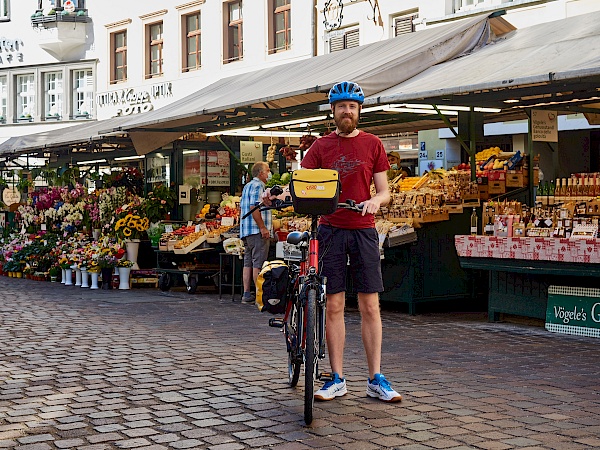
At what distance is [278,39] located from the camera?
90.7ft

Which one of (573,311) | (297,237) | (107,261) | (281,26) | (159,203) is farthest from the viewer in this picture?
(281,26)

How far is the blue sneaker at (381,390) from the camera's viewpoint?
6.68m

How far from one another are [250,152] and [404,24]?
803 cm

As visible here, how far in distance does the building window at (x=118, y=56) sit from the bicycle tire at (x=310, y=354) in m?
28.5

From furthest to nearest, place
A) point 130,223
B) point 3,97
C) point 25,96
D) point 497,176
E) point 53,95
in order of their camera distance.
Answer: point 3,97 → point 25,96 → point 53,95 → point 130,223 → point 497,176

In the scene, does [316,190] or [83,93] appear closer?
[316,190]

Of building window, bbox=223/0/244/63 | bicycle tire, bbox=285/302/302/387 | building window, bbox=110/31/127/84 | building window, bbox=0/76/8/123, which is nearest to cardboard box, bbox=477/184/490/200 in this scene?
bicycle tire, bbox=285/302/302/387

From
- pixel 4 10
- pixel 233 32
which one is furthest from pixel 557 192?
pixel 4 10

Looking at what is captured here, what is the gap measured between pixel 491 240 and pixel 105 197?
9.10 meters

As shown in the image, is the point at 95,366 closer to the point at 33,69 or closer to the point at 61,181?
the point at 61,181

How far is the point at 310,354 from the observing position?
6121 mm

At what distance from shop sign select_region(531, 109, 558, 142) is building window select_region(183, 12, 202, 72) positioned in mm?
19094

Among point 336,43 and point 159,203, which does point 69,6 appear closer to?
point 336,43

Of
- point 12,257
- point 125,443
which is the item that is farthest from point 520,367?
point 12,257
